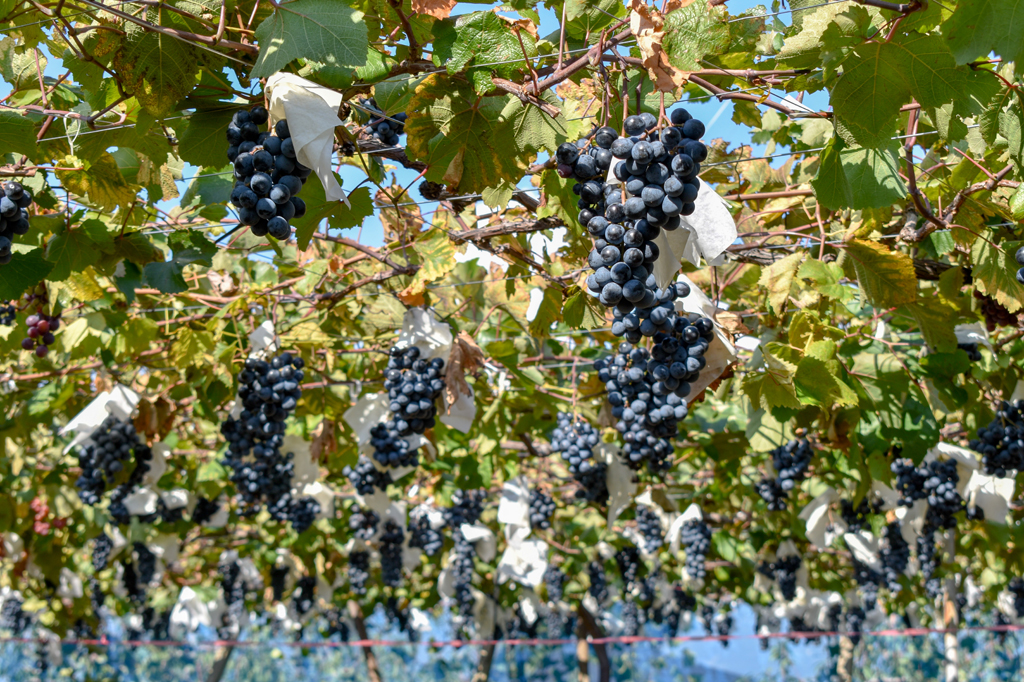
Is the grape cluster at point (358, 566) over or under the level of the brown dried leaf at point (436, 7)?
under

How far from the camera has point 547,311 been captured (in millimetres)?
2920

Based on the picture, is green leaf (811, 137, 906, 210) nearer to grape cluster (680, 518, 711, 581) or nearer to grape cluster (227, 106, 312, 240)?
grape cluster (227, 106, 312, 240)

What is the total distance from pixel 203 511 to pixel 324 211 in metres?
4.18

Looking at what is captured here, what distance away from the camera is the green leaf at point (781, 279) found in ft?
8.22

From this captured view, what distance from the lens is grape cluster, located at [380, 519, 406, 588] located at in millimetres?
6340

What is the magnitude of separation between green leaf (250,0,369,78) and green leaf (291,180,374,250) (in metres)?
0.60

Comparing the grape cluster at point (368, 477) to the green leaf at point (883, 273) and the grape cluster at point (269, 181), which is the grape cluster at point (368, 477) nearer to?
the green leaf at point (883, 273)

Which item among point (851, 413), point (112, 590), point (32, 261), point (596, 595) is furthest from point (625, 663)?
point (32, 261)

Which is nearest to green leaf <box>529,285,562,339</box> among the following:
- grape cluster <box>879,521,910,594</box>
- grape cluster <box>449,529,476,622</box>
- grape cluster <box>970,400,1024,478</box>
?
grape cluster <box>970,400,1024,478</box>

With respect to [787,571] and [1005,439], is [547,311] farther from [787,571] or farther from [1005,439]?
[787,571]

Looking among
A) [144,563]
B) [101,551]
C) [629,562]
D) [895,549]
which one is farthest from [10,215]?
[629,562]

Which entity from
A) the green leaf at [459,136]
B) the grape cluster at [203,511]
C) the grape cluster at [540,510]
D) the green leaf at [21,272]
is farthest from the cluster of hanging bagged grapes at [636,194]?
the grape cluster at [203,511]

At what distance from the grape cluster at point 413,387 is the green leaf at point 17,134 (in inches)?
57.6

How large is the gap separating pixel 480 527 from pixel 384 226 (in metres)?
4.09
